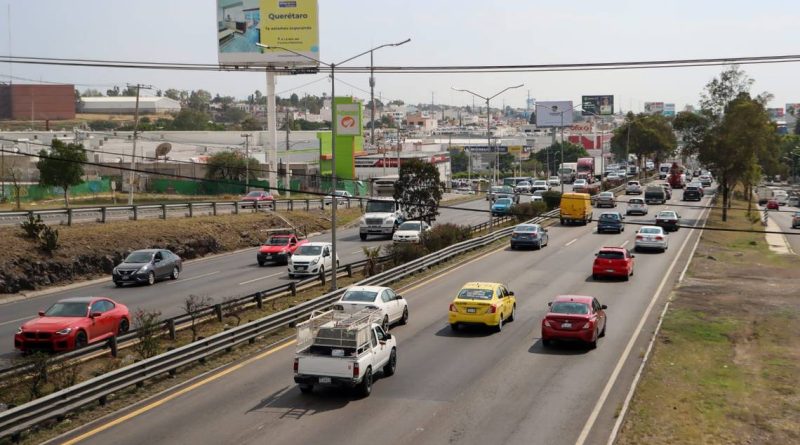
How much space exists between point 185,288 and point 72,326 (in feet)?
44.8

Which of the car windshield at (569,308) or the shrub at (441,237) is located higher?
the car windshield at (569,308)

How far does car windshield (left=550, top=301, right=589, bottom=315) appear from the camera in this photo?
24.2 m

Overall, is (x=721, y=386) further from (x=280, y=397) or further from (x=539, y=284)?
(x=539, y=284)

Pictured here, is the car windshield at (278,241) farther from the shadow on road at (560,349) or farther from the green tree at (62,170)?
the shadow on road at (560,349)

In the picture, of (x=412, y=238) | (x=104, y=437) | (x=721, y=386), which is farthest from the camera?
(x=412, y=238)

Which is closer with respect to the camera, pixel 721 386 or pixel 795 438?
pixel 795 438

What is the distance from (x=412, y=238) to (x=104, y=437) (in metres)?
32.8

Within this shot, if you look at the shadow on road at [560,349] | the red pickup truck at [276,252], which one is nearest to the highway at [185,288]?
the red pickup truck at [276,252]

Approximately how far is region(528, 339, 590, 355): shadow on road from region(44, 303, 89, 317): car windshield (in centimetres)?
1228

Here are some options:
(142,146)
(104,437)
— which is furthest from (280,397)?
(142,146)

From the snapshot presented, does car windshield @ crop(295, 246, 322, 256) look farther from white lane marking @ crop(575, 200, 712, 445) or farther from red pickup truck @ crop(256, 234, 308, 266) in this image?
white lane marking @ crop(575, 200, 712, 445)

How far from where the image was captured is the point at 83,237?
1700 inches

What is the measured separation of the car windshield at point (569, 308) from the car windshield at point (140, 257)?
20.4 m

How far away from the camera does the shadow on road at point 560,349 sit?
23.8 meters
